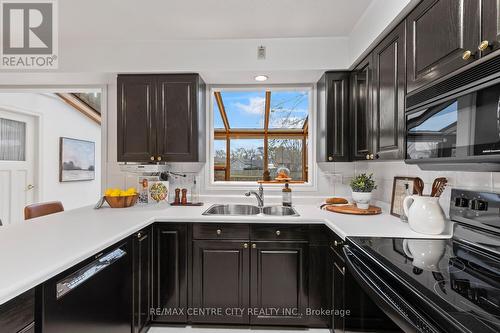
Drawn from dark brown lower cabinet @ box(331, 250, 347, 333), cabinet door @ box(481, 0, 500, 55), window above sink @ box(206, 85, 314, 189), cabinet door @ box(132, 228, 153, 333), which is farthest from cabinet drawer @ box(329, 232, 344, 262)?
window above sink @ box(206, 85, 314, 189)

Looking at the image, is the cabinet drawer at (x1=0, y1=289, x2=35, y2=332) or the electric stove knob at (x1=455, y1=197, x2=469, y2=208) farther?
the electric stove knob at (x1=455, y1=197, x2=469, y2=208)

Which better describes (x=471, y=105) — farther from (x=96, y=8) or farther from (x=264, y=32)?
(x=96, y=8)

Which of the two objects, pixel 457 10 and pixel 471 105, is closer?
pixel 471 105

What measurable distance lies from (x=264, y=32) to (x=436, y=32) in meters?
1.39

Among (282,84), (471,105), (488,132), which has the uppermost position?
(282,84)

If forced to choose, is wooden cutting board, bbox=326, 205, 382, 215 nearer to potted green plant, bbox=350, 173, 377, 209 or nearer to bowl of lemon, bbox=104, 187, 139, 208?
potted green plant, bbox=350, 173, 377, 209

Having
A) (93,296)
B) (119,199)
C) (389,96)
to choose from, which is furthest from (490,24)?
(119,199)

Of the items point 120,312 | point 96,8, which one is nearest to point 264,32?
point 96,8

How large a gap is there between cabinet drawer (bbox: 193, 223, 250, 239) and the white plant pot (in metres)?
0.92

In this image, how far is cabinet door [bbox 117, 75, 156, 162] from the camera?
241 cm

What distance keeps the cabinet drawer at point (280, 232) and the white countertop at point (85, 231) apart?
60 mm

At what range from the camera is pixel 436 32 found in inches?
47.6

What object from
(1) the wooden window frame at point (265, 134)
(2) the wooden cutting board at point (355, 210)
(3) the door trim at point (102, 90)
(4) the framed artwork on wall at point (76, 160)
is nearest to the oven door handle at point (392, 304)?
(2) the wooden cutting board at point (355, 210)

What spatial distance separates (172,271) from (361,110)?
197 cm
